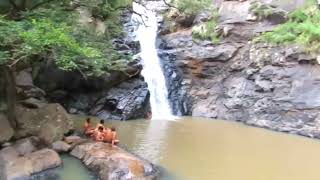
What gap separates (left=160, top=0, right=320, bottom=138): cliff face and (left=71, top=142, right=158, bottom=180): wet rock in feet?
24.3

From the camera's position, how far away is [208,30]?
2033 centimetres

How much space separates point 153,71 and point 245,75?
416 centimetres

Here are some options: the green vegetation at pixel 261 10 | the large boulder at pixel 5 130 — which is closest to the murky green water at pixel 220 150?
the large boulder at pixel 5 130

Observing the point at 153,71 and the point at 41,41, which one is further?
the point at 153,71

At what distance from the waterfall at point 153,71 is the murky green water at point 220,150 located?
6.55ft

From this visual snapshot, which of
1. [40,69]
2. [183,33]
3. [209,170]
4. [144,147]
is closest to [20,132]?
[144,147]

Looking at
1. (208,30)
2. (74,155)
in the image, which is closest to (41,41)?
(74,155)

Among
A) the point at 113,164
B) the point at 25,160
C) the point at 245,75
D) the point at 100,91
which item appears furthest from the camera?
the point at 245,75

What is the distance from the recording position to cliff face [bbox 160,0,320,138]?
52.6 ft

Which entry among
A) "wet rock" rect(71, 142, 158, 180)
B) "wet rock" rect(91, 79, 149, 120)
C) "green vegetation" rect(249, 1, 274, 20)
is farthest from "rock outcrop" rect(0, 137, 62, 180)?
"green vegetation" rect(249, 1, 274, 20)

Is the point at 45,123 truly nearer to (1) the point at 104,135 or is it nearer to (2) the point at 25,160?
(1) the point at 104,135

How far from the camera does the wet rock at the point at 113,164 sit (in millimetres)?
9641

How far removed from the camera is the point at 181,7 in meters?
17.4

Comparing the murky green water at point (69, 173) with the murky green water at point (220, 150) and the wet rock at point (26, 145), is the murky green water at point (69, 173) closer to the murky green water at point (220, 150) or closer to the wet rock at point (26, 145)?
the wet rock at point (26, 145)
